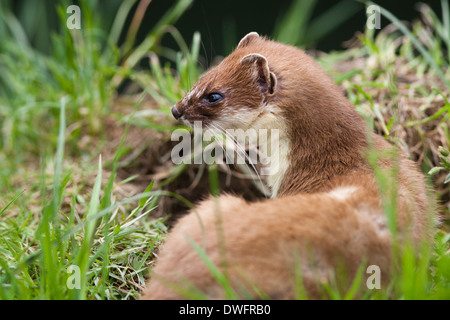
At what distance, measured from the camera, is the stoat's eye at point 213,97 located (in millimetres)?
3375

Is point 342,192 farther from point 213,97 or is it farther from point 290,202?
point 213,97

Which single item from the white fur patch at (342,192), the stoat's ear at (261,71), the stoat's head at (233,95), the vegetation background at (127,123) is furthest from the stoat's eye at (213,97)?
the white fur patch at (342,192)

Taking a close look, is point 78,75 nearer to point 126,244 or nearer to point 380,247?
point 126,244

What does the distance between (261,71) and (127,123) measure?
1.11 metres

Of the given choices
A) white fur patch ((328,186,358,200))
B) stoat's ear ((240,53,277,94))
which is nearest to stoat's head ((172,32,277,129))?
stoat's ear ((240,53,277,94))

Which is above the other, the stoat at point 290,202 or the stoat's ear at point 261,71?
the stoat's ear at point 261,71

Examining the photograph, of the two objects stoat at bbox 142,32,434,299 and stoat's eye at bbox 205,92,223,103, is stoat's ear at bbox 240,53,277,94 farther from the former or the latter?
stoat's eye at bbox 205,92,223,103

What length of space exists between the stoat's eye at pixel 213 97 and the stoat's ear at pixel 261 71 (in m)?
0.24

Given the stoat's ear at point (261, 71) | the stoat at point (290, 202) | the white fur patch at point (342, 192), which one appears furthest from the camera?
the stoat's ear at point (261, 71)

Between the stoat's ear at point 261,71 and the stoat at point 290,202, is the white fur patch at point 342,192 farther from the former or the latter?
the stoat's ear at point 261,71

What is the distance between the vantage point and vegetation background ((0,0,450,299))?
310 centimetres

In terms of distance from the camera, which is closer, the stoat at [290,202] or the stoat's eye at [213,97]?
the stoat at [290,202]

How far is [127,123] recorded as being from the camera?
12.7 ft
